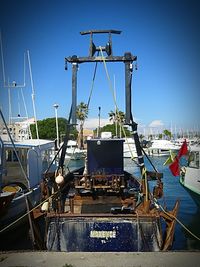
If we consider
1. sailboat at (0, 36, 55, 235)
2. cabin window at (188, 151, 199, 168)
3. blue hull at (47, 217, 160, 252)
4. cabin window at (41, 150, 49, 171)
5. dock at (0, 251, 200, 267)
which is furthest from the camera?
cabin window at (188, 151, 199, 168)

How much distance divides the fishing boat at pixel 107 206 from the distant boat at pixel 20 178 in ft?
7.98

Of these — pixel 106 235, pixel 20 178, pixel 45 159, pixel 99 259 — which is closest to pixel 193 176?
pixel 45 159

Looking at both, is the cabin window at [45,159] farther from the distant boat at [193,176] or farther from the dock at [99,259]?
the dock at [99,259]

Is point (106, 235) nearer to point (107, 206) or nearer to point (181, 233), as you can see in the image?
point (107, 206)

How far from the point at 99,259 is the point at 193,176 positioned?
14805mm

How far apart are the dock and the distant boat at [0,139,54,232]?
5740 mm

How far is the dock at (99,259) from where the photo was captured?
566cm

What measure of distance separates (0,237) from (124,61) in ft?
29.4

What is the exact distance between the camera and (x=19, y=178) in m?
17.0

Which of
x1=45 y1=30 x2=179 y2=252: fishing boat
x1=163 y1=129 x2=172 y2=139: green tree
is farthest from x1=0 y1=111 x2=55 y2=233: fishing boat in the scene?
x1=163 y1=129 x2=172 y2=139: green tree

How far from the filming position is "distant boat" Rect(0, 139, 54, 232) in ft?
41.5

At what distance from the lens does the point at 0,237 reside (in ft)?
41.7

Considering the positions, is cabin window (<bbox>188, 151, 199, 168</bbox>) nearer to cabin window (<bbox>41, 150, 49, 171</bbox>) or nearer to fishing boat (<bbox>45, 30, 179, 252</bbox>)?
fishing boat (<bbox>45, 30, 179, 252</bbox>)

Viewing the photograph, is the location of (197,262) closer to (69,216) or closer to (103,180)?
(69,216)
